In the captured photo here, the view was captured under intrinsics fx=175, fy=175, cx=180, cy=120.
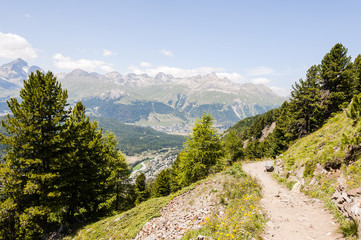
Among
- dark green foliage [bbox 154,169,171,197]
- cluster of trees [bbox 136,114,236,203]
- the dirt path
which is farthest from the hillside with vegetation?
dark green foliage [bbox 154,169,171,197]

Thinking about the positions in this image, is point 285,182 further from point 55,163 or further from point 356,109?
point 55,163

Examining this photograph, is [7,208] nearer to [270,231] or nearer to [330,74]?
[270,231]

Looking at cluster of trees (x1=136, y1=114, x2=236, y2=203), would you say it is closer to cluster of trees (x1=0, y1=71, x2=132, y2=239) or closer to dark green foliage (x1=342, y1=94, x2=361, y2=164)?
cluster of trees (x1=0, y1=71, x2=132, y2=239)

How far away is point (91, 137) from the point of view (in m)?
24.2

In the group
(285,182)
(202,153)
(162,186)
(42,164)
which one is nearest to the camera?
(285,182)

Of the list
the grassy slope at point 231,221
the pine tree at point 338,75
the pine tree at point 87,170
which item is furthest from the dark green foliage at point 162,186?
the pine tree at point 338,75

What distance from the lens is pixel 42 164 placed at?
18.0m

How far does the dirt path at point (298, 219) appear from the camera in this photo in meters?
7.57

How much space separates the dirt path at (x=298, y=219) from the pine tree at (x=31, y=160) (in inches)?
741

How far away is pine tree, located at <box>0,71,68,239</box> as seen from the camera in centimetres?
1630

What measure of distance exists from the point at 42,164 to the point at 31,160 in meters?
1.84

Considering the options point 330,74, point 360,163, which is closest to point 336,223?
point 360,163

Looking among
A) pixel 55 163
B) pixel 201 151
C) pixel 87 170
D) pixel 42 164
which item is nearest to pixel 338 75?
pixel 201 151

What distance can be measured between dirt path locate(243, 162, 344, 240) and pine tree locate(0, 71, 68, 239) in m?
18.8
